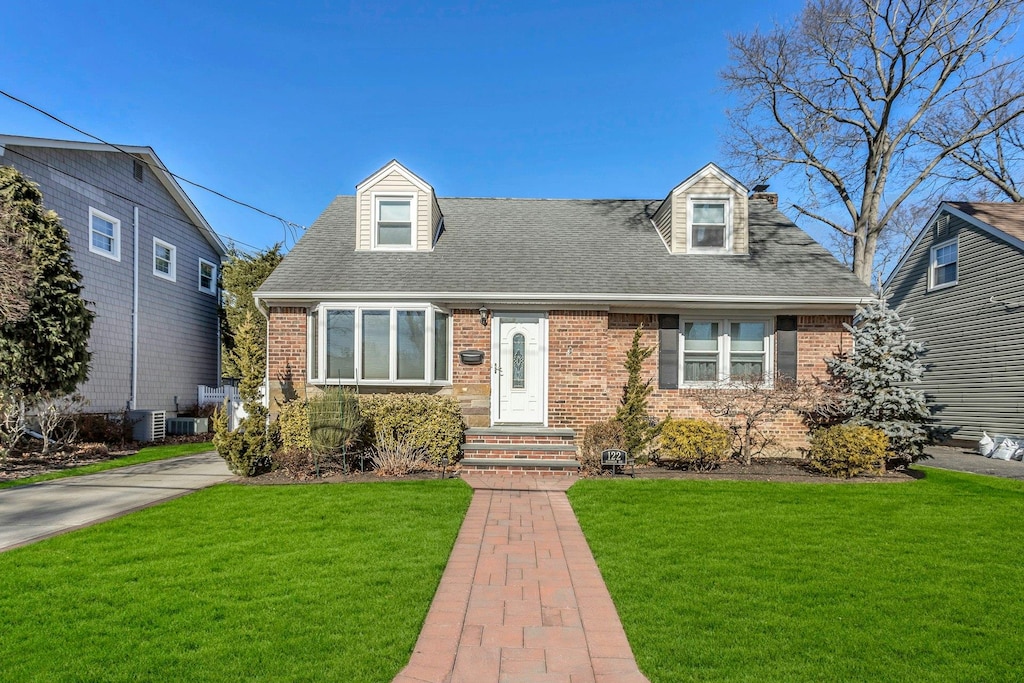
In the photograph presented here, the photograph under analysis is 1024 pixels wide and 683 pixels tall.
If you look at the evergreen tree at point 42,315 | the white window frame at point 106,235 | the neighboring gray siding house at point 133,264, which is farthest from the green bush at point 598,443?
the white window frame at point 106,235

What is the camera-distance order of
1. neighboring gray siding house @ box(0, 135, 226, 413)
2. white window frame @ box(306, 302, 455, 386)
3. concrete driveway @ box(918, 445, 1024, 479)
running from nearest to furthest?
concrete driveway @ box(918, 445, 1024, 479) < white window frame @ box(306, 302, 455, 386) < neighboring gray siding house @ box(0, 135, 226, 413)

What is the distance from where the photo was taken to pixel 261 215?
60.1 feet

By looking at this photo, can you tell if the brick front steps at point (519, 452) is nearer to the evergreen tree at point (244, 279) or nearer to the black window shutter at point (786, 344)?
the black window shutter at point (786, 344)

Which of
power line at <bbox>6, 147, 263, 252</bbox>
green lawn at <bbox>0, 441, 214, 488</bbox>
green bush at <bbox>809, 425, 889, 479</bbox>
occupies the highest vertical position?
power line at <bbox>6, 147, 263, 252</bbox>

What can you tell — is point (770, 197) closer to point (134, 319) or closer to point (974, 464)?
point (974, 464)

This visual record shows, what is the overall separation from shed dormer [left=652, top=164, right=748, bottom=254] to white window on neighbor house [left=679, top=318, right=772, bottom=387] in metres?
2.04

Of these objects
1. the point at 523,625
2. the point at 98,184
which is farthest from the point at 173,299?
the point at 523,625

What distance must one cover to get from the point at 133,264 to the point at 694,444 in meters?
15.5

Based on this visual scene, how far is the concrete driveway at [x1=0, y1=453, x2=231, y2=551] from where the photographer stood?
5785 millimetres

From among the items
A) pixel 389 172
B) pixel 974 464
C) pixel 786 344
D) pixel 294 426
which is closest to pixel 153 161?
pixel 389 172

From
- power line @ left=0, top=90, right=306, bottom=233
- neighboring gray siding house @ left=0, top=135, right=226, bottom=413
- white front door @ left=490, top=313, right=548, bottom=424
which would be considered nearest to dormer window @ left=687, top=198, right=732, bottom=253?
white front door @ left=490, top=313, right=548, bottom=424

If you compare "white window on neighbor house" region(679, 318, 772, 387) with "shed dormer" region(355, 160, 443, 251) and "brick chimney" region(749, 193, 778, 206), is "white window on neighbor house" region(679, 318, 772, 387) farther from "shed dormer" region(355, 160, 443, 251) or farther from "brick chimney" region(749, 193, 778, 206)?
"shed dormer" region(355, 160, 443, 251)

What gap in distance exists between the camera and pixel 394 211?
37.4 ft

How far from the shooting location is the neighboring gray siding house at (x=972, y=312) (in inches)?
494
